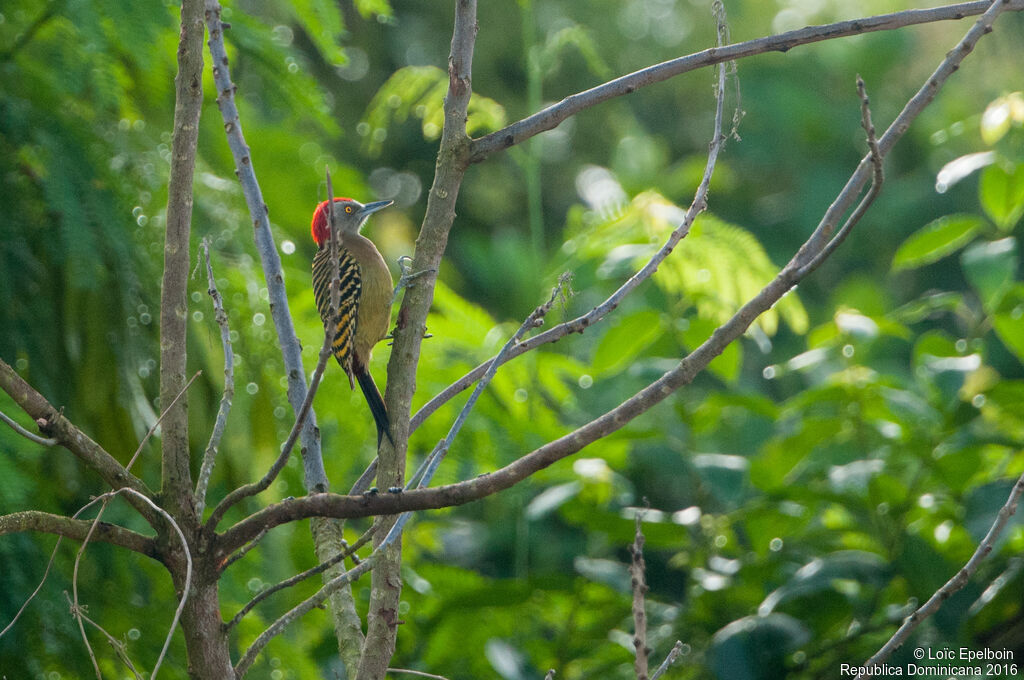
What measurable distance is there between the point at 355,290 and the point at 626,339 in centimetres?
111

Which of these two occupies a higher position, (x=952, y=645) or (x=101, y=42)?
(x=101, y=42)

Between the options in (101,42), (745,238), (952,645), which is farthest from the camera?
(745,238)

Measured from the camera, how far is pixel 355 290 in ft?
12.6

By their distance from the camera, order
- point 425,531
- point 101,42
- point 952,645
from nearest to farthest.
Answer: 1. point 101,42
2. point 952,645
3. point 425,531

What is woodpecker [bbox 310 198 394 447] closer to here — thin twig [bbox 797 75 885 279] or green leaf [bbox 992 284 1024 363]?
thin twig [bbox 797 75 885 279]

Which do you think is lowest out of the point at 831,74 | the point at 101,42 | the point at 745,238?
the point at 101,42

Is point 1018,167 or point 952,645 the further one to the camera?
point 1018,167

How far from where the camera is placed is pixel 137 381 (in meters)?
3.31

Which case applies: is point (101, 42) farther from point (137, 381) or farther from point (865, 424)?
point (865, 424)

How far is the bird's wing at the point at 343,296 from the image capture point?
3.50 metres

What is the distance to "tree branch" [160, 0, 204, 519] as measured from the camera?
1818 millimetres

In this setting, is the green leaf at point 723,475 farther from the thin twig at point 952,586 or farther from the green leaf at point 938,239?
the thin twig at point 952,586

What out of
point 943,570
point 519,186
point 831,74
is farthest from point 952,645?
point 831,74

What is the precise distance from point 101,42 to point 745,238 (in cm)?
258
